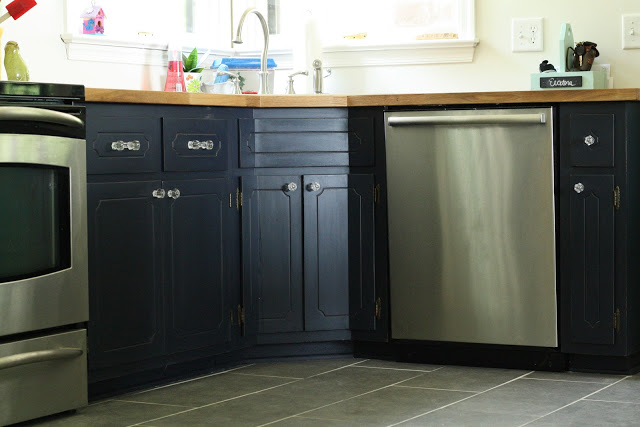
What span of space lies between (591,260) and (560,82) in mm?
719

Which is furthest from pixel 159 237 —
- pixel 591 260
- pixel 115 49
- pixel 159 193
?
pixel 591 260

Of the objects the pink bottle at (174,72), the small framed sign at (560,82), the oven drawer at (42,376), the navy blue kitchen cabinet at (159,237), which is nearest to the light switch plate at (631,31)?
the small framed sign at (560,82)

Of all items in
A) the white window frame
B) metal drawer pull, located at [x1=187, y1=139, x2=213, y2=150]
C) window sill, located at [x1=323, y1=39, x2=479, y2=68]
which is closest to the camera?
metal drawer pull, located at [x1=187, y1=139, x2=213, y2=150]

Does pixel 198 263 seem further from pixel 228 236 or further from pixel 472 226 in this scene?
pixel 472 226

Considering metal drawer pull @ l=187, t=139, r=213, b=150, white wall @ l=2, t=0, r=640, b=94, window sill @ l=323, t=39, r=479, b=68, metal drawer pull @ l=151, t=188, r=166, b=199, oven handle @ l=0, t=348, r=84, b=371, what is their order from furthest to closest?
1. window sill @ l=323, t=39, r=479, b=68
2. white wall @ l=2, t=0, r=640, b=94
3. metal drawer pull @ l=187, t=139, r=213, b=150
4. metal drawer pull @ l=151, t=188, r=166, b=199
5. oven handle @ l=0, t=348, r=84, b=371

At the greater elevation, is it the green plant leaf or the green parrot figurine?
the green plant leaf

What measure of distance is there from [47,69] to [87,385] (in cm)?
109

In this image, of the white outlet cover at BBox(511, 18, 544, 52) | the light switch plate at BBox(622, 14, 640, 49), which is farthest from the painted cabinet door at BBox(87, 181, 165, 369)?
the light switch plate at BBox(622, 14, 640, 49)

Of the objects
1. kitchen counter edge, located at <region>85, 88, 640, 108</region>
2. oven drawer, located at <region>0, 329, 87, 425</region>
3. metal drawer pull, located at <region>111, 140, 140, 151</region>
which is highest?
kitchen counter edge, located at <region>85, 88, 640, 108</region>

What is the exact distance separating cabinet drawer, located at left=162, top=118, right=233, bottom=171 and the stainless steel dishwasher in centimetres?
54

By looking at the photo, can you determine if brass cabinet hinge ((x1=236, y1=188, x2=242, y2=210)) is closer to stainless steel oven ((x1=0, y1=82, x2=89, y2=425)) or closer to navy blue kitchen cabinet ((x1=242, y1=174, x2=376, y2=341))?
navy blue kitchen cabinet ((x1=242, y1=174, x2=376, y2=341))

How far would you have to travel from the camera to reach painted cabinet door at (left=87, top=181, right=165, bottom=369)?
2.87 m

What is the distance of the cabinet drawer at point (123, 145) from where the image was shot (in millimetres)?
2855

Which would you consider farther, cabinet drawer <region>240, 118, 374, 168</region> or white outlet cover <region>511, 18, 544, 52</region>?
white outlet cover <region>511, 18, 544, 52</region>
